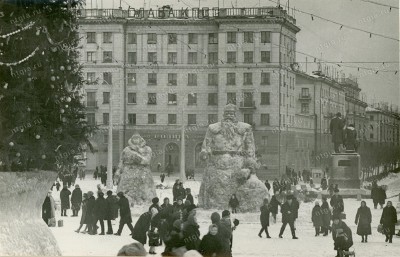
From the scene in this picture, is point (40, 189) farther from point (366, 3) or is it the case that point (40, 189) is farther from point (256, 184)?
point (256, 184)

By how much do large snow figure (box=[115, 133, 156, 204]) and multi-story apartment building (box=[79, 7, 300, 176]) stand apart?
60cm

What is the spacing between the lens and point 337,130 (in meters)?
22.3

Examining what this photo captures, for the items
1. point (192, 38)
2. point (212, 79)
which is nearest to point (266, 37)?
point (212, 79)

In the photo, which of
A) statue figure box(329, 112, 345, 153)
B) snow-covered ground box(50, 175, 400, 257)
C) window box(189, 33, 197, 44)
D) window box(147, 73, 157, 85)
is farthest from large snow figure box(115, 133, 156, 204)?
statue figure box(329, 112, 345, 153)

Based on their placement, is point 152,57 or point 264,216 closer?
point 264,216

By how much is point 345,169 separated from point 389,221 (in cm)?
977

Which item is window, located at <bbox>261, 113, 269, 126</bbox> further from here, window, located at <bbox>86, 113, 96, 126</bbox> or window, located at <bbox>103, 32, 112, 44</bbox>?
window, located at <bbox>86, 113, 96, 126</bbox>

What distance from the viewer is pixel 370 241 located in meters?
13.8

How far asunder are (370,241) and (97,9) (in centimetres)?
613

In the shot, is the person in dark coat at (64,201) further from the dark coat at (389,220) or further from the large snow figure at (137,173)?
the dark coat at (389,220)

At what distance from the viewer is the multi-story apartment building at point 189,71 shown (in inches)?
653

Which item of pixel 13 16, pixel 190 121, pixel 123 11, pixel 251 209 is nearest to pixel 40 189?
pixel 13 16

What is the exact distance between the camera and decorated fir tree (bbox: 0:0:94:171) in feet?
35.8

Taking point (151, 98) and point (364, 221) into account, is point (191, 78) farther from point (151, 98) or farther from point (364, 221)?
point (364, 221)
